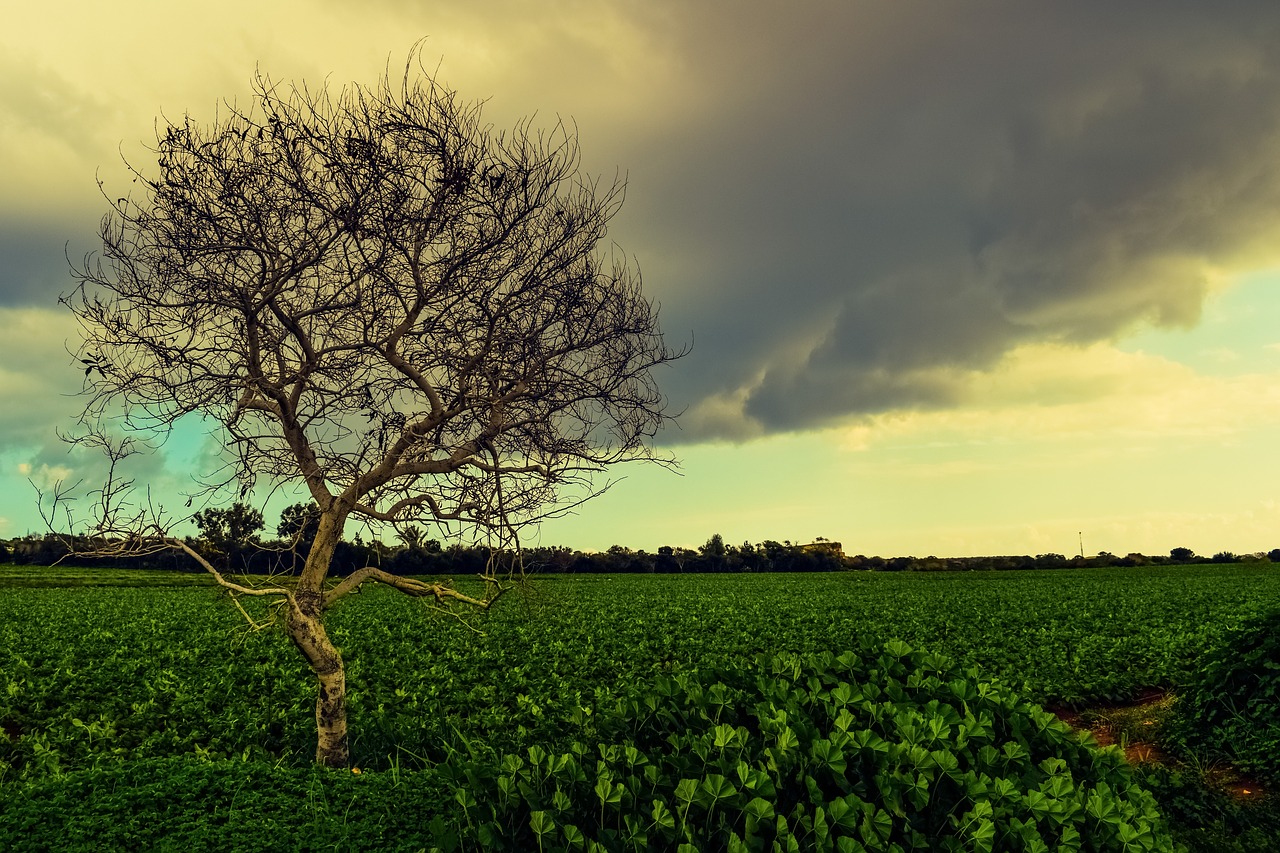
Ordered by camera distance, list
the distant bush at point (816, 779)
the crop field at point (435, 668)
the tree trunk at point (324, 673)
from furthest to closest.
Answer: the tree trunk at point (324, 673), the crop field at point (435, 668), the distant bush at point (816, 779)

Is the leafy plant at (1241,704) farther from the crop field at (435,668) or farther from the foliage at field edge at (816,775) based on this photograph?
the foliage at field edge at (816,775)

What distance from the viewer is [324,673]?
9586 mm

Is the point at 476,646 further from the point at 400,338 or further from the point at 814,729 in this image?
the point at 814,729

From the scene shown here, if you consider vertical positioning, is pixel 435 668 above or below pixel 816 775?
below

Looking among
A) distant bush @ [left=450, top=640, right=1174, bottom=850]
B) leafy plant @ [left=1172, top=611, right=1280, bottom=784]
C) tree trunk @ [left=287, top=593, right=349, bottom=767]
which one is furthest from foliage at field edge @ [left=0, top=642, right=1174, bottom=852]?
leafy plant @ [left=1172, top=611, right=1280, bottom=784]

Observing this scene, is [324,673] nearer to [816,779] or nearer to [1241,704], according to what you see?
[816,779]

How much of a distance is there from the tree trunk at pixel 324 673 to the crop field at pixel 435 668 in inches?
21.4

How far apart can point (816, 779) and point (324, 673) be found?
6979 millimetres

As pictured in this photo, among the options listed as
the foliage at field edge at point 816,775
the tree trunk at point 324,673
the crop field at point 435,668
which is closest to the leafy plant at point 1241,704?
the crop field at point 435,668

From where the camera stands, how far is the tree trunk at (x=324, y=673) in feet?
30.7

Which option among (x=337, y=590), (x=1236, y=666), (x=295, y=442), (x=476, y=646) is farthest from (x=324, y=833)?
(x=476, y=646)

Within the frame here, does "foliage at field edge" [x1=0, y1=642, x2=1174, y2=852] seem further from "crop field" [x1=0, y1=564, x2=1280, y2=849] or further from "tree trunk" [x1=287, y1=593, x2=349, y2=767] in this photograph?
"tree trunk" [x1=287, y1=593, x2=349, y2=767]

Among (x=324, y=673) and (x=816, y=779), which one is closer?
(x=816, y=779)

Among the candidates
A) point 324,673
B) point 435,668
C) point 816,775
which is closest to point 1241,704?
point 816,775
